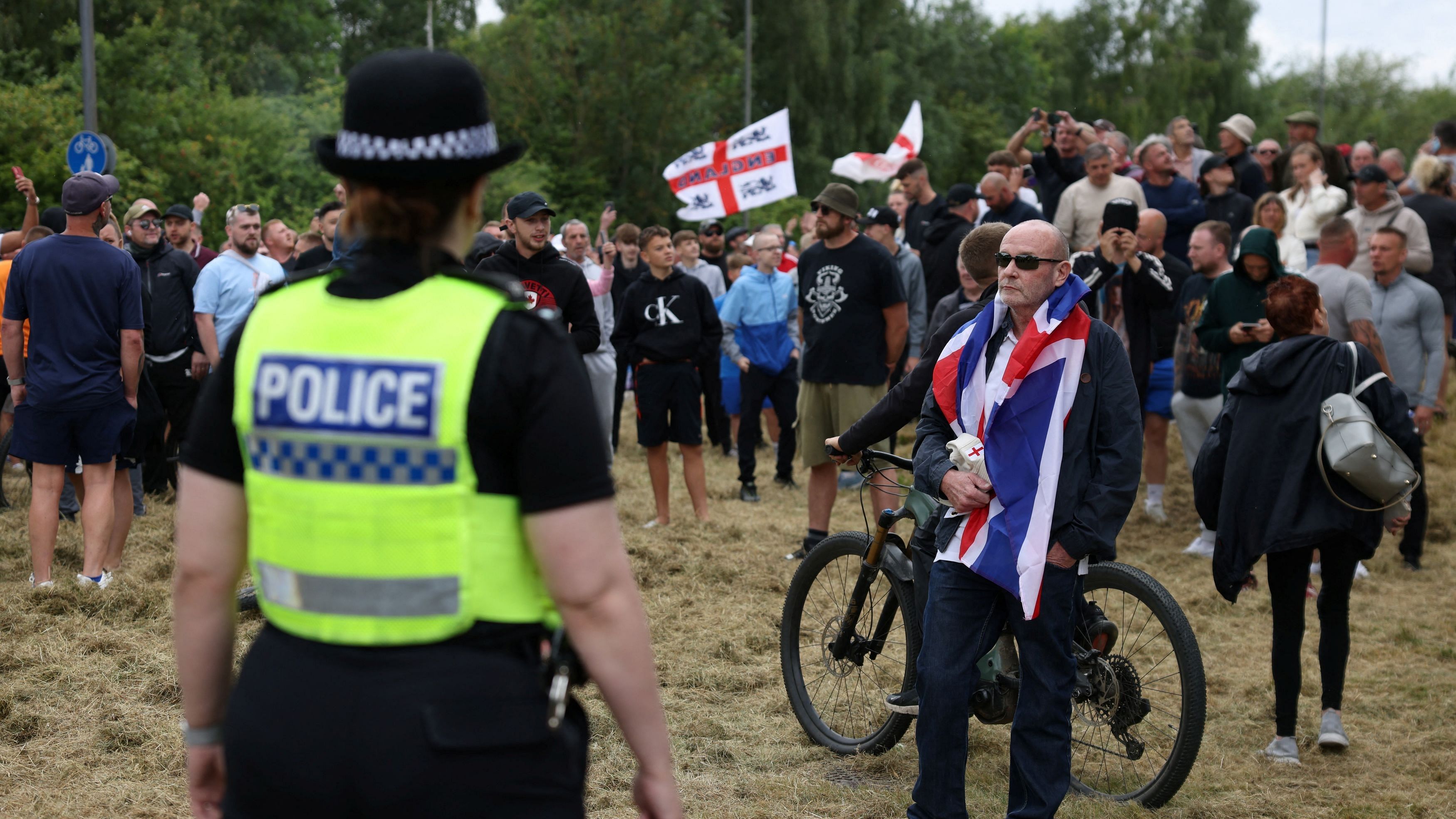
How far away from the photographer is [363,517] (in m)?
1.74

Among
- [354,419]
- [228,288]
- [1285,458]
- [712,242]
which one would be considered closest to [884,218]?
[228,288]

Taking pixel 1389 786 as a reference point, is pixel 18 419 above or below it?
above

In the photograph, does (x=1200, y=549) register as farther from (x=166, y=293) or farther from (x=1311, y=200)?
(x=166, y=293)

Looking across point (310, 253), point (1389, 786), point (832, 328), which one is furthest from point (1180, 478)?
point (310, 253)

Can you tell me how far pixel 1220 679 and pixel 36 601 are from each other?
5.83 m

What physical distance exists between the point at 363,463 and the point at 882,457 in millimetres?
3062

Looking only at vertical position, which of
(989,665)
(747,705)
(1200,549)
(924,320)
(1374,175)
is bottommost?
Result: (747,705)

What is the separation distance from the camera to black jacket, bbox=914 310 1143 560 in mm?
3805

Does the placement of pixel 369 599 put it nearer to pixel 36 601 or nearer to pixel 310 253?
pixel 36 601

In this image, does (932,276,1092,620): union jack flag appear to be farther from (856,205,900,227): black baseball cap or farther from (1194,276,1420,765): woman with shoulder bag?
(856,205,900,227): black baseball cap

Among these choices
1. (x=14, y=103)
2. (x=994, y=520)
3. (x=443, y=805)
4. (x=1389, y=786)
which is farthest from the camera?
(x=14, y=103)

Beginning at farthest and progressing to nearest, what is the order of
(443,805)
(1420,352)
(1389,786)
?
1. (1420,352)
2. (1389,786)
3. (443,805)

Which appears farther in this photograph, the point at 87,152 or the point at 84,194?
the point at 87,152

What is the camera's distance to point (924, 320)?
973 centimetres
